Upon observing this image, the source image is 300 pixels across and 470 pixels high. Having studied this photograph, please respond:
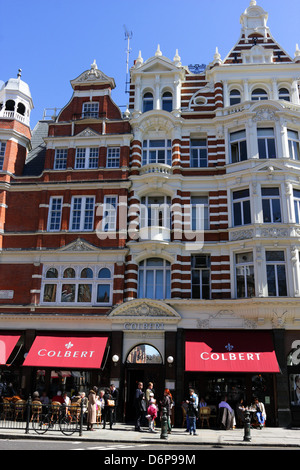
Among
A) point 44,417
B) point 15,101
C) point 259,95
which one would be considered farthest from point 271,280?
point 15,101

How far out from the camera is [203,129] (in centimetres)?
2808

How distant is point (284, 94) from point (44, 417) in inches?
900

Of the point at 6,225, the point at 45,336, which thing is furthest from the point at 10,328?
the point at 6,225

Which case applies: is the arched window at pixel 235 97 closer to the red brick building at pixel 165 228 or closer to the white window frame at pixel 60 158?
the red brick building at pixel 165 228

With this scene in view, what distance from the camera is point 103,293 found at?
25.6 m

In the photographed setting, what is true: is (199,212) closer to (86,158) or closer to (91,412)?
(86,158)

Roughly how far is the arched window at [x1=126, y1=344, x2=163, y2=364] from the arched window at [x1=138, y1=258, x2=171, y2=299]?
2871 millimetres

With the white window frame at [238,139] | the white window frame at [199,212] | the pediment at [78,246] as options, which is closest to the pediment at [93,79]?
the white window frame at [238,139]

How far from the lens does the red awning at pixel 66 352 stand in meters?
23.2

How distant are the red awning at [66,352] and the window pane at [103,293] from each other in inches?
86.5

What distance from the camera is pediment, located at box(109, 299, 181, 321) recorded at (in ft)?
79.3

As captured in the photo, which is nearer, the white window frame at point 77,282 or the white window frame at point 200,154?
the white window frame at point 77,282

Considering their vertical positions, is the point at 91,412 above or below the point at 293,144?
below

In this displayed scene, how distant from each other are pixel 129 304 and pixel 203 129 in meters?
11.8
